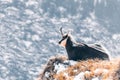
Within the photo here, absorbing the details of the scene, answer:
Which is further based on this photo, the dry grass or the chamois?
the chamois

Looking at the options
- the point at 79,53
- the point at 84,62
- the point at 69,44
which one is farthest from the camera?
the point at 69,44

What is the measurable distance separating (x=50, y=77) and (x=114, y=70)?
5983mm

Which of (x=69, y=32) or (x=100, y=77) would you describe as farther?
(x=69, y=32)

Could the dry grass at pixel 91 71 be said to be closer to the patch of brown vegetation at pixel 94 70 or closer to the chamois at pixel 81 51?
the patch of brown vegetation at pixel 94 70

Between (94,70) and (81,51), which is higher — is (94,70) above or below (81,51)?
above

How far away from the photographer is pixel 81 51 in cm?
3350

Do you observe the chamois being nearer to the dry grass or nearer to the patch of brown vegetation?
the dry grass

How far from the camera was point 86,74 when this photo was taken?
2608cm

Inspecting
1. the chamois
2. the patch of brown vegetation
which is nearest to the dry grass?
the patch of brown vegetation

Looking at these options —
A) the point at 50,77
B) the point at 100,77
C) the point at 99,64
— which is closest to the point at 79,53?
the point at 50,77

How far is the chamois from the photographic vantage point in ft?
104

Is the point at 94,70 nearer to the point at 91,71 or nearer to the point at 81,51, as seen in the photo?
the point at 91,71

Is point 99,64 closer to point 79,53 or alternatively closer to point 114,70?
point 114,70

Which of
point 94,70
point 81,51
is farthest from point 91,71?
point 81,51
